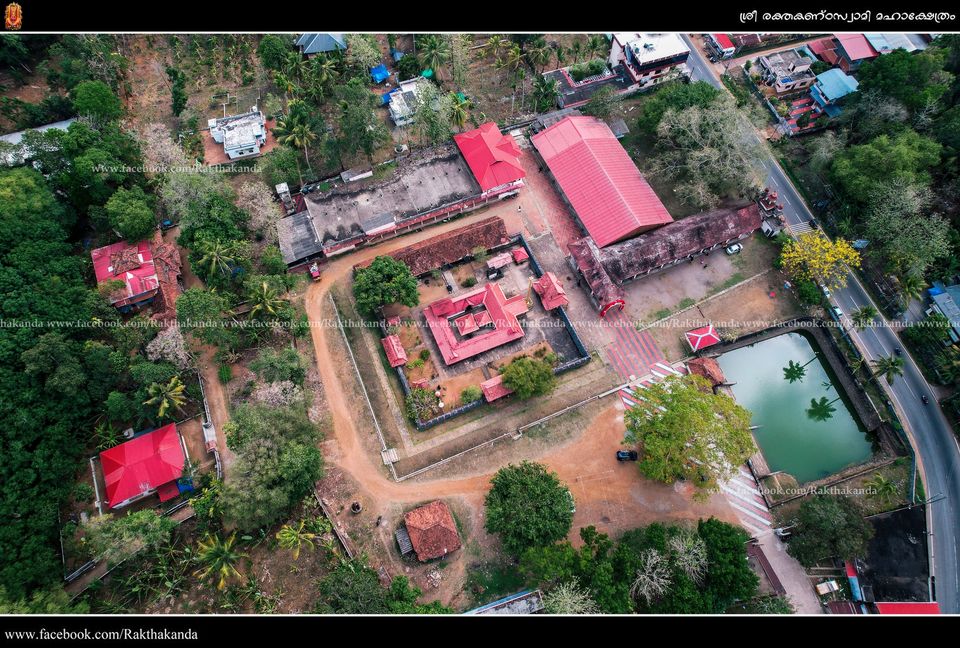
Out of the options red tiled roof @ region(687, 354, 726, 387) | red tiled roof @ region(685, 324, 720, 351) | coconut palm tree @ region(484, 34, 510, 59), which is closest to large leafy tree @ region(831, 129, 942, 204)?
red tiled roof @ region(685, 324, 720, 351)

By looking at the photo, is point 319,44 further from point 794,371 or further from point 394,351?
point 794,371

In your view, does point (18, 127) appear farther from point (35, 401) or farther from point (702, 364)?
point (702, 364)

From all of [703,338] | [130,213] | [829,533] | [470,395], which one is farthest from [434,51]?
[829,533]

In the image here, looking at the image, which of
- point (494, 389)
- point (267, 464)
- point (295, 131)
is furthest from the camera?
point (295, 131)

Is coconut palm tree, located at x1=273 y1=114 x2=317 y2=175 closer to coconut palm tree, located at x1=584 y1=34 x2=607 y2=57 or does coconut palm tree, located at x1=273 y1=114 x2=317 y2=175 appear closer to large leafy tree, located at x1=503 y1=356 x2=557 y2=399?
large leafy tree, located at x1=503 y1=356 x2=557 y2=399

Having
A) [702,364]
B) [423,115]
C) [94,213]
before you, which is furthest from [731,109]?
[94,213]

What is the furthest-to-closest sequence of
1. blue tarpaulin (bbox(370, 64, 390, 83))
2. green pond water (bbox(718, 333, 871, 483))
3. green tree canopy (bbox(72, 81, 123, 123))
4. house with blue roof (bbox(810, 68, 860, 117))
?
blue tarpaulin (bbox(370, 64, 390, 83))
house with blue roof (bbox(810, 68, 860, 117))
green tree canopy (bbox(72, 81, 123, 123))
green pond water (bbox(718, 333, 871, 483))
